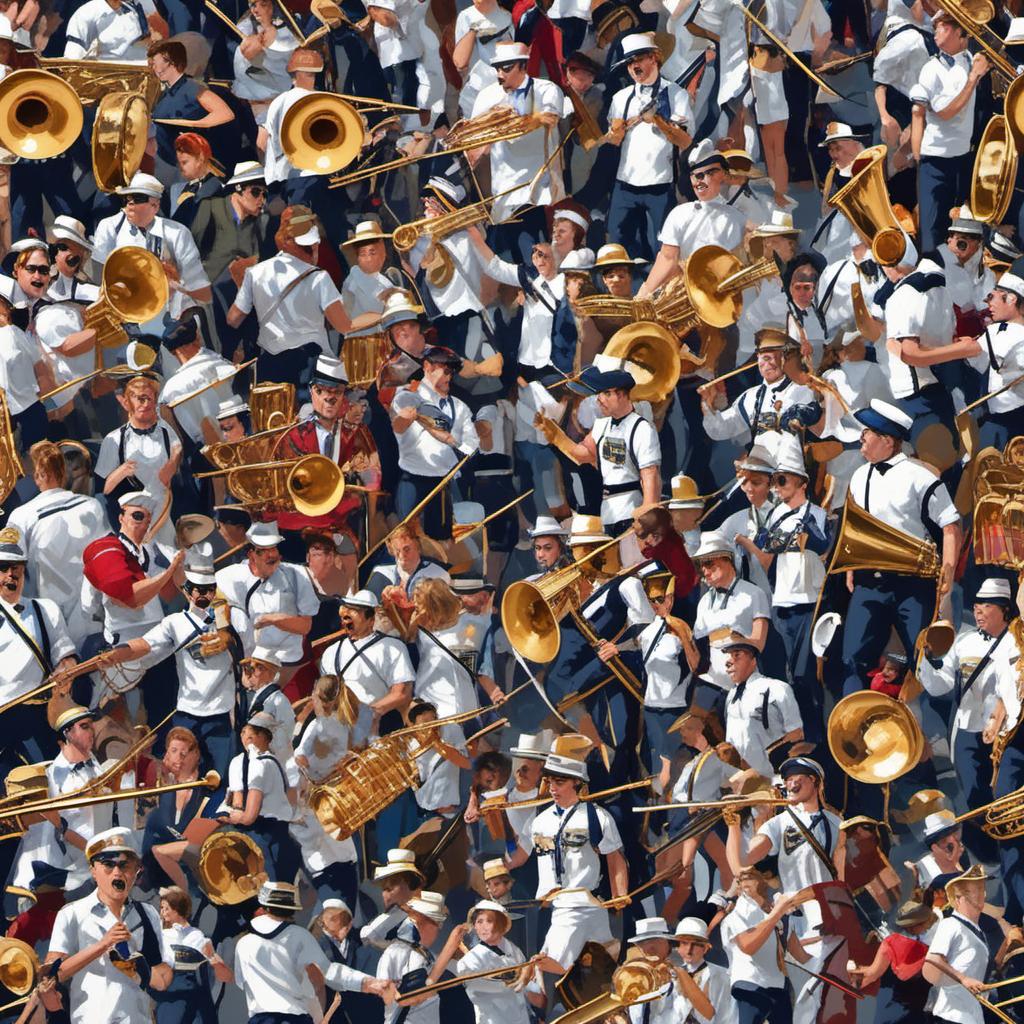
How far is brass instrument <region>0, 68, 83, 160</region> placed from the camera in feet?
85.4

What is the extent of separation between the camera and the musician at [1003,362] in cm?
2436

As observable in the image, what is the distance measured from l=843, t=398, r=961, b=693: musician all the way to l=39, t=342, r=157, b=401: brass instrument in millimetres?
4495

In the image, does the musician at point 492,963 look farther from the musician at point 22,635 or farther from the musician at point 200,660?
the musician at point 22,635

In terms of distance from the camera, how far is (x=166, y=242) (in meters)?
25.7

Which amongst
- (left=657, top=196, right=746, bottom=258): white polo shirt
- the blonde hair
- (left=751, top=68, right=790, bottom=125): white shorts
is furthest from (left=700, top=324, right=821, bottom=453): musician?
the blonde hair

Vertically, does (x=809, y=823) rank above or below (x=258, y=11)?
below

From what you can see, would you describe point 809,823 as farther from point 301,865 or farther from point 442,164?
point 442,164

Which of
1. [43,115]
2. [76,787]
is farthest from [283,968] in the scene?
[43,115]

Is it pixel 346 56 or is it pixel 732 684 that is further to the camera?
pixel 346 56

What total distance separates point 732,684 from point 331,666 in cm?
239

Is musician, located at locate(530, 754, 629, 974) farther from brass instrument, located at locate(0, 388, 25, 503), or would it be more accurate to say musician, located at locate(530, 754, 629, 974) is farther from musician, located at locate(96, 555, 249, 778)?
brass instrument, located at locate(0, 388, 25, 503)

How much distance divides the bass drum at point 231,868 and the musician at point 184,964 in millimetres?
242

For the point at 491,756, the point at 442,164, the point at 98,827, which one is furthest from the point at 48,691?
the point at 442,164

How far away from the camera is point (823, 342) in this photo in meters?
25.1
